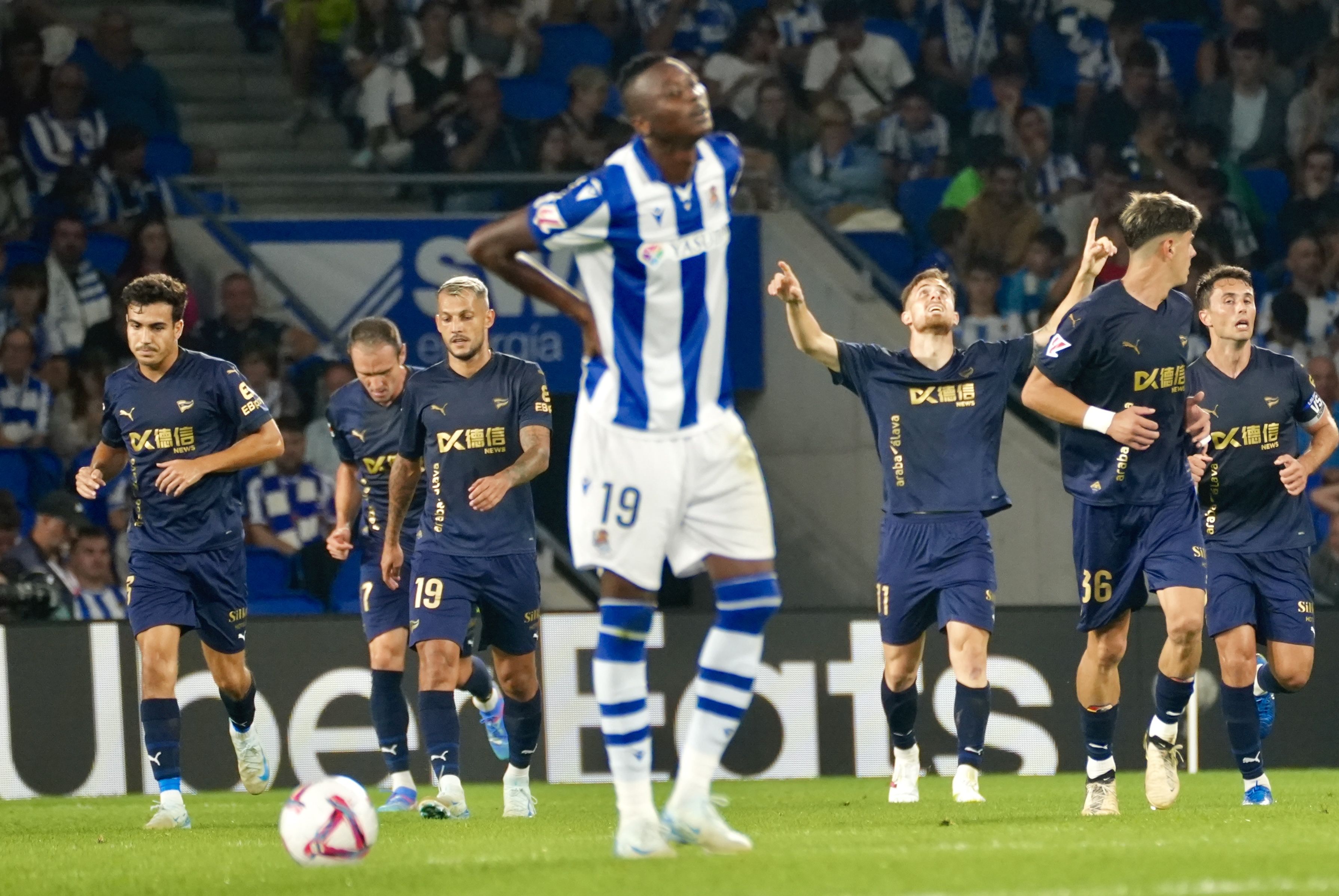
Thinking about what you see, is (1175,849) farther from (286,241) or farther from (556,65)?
(556,65)

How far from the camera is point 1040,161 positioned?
50.9 feet

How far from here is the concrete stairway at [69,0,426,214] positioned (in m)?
15.6

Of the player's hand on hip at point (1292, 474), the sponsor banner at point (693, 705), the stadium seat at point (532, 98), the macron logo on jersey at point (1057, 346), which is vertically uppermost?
the stadium seat at point (532, 98)

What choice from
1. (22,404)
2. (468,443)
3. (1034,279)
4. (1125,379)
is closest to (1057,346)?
(1125,379)

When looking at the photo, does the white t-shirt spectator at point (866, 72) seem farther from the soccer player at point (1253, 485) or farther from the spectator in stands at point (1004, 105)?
the soccer player at point (1253, 485)

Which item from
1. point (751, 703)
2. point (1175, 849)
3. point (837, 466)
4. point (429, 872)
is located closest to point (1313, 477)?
point (837, 466)

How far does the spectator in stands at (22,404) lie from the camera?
13.2 m

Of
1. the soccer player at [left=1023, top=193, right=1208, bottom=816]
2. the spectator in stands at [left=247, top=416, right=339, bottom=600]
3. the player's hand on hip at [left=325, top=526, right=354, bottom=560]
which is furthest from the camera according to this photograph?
the spectator in stands at [left=247, top=416, right=339, bottom=600]

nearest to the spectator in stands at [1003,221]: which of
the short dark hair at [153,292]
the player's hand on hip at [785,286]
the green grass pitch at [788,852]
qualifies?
the green grass pitch at [788,852]

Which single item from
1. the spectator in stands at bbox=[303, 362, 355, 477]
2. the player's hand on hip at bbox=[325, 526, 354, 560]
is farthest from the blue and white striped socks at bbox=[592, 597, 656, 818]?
the spectator in stands at bbox=[303, 362, 355, 477]

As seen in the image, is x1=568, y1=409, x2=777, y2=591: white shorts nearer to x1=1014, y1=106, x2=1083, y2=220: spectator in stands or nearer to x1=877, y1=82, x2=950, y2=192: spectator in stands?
x1=877, y1=82, x2=950, y2=192: spectator in stands

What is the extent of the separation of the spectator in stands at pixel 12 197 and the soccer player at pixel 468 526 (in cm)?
650

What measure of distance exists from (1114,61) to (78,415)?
8.71 metres

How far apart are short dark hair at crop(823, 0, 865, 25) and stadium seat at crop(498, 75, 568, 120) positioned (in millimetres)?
2332
